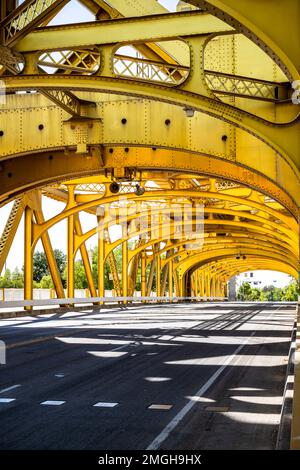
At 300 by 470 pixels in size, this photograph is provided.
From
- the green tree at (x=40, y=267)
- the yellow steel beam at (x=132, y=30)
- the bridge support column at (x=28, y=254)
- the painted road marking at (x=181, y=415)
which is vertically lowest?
the painted road marking at (x=181, y=415)

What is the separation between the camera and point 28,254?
3434cm

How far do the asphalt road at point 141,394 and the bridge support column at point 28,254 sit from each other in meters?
15.5

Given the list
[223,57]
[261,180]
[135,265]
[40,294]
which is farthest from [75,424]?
[135,265]

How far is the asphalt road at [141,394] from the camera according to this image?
286 inches

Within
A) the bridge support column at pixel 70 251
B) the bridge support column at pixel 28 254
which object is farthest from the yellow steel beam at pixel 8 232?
the bridge support column at pixel 70 251

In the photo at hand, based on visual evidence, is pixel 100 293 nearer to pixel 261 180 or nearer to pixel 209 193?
pixel 209 193

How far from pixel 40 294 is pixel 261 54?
4122 centimetres

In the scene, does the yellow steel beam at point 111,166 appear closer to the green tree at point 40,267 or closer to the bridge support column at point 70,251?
the bridge support column at point 70,251

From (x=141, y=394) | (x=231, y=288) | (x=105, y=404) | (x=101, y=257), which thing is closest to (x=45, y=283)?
(x=231, y=288)

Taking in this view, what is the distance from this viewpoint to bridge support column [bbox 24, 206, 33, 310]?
33906 millimetres

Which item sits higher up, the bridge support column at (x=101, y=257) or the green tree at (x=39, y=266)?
the green tree at (x=39, y=266)

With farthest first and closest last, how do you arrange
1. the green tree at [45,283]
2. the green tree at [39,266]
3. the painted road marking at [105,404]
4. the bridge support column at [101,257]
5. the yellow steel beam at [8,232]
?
the green tree at [39,266] < the green tree at [45,283] < the bridge support column at [101,257] < the yellow steel beam at [8,232] < the painted road marking at [105,404]

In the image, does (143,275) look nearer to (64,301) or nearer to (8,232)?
(64,301)

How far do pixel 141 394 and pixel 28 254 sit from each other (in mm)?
25022
